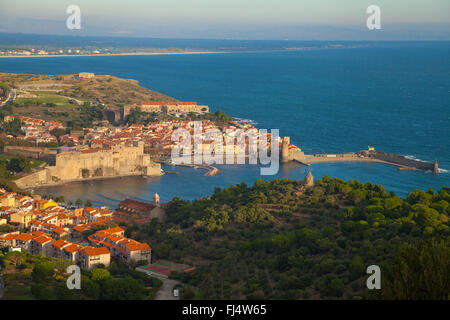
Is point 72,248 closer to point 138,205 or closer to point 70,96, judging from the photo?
point 138,205

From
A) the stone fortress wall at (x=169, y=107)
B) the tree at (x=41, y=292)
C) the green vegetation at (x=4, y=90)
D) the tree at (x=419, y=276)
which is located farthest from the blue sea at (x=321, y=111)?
the tree at (x=419, y=276)

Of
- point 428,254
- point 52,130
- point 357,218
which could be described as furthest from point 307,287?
point 52,130

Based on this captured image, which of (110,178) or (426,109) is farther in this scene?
(426,109)

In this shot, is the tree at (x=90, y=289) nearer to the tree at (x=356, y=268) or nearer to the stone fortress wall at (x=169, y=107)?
the tree at (x=356, y=268)

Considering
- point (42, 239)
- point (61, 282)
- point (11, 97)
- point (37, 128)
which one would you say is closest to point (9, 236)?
point (42, 239)

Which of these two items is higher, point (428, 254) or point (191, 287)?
point (428, 254)

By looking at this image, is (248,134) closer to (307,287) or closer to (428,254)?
(307,287)
